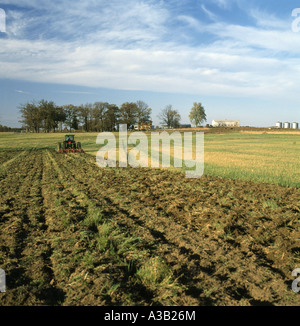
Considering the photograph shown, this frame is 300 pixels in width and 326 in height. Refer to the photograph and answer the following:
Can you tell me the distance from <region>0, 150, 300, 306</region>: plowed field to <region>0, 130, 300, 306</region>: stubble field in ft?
0.06

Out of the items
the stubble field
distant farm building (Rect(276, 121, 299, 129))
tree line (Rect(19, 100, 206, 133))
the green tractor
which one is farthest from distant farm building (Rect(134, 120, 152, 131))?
distant farm building (Rect(276, 121, 299, 129))

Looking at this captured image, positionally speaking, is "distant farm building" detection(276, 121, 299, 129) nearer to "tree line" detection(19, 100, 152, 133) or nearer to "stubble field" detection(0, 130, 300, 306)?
"tree line" detection(19, 100, 152, 133)

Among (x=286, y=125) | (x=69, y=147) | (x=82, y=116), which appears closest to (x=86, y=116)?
(x=82, y=116)

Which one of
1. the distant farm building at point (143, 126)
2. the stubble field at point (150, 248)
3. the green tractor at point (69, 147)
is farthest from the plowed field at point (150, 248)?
the distant farm building at point (143, 126)

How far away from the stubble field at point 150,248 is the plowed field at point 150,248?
18 mm

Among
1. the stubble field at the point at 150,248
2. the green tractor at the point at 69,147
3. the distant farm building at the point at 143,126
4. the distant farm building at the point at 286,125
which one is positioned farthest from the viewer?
the distant farm building at the point at 286,125

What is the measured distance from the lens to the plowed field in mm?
3590

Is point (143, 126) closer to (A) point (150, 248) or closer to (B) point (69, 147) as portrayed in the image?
(B) point (69, 147)

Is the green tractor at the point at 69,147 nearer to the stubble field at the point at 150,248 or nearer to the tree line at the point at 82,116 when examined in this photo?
the stubble field at the point at 150,248

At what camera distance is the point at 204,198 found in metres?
8.51

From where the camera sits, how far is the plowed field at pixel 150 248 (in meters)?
3.59

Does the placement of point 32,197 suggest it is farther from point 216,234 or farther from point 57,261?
point 216,234
